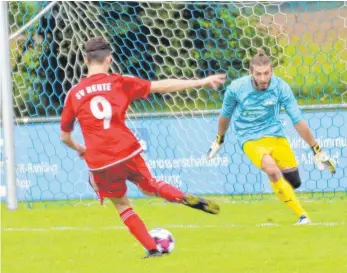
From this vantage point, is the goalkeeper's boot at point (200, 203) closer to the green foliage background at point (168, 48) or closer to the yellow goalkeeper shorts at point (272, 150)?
the yellow goalkeeper shorts at point (272, 150)

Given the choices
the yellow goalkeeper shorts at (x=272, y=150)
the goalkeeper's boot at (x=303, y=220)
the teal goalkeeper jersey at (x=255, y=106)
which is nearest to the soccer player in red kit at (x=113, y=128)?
the goalkeeper's boot at (x=303, y=220)

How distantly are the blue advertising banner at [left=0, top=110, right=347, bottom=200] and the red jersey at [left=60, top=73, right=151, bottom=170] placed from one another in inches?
190

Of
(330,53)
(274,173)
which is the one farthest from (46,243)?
(330,53)

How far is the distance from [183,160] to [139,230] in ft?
16.1

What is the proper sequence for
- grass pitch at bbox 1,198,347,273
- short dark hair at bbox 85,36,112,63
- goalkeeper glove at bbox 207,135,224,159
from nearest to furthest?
grass pitch at bbox 1,198,347,273 → short dark hair at bbox 85,36,112,63 → goalkeeper glove at bbox 207,135,224,159

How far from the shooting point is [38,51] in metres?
12.7

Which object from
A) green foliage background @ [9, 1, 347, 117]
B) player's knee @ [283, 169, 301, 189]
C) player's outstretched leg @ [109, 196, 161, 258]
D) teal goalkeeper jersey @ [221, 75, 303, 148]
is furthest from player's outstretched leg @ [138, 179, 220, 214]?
green foliage background @ [9, 1, 347, 117]

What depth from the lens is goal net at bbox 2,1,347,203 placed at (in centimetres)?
1202

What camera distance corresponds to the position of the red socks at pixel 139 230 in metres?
7.30

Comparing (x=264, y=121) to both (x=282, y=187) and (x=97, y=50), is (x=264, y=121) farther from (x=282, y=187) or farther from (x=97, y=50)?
(x=97, y=50)

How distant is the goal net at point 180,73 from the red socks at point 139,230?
4715mm

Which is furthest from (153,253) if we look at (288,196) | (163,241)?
(288,196)

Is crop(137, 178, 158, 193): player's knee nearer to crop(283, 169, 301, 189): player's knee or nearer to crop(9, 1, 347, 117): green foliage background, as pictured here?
crop(283, 169, 301, 189): player's knee

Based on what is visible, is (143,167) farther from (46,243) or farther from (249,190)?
(249,190)
